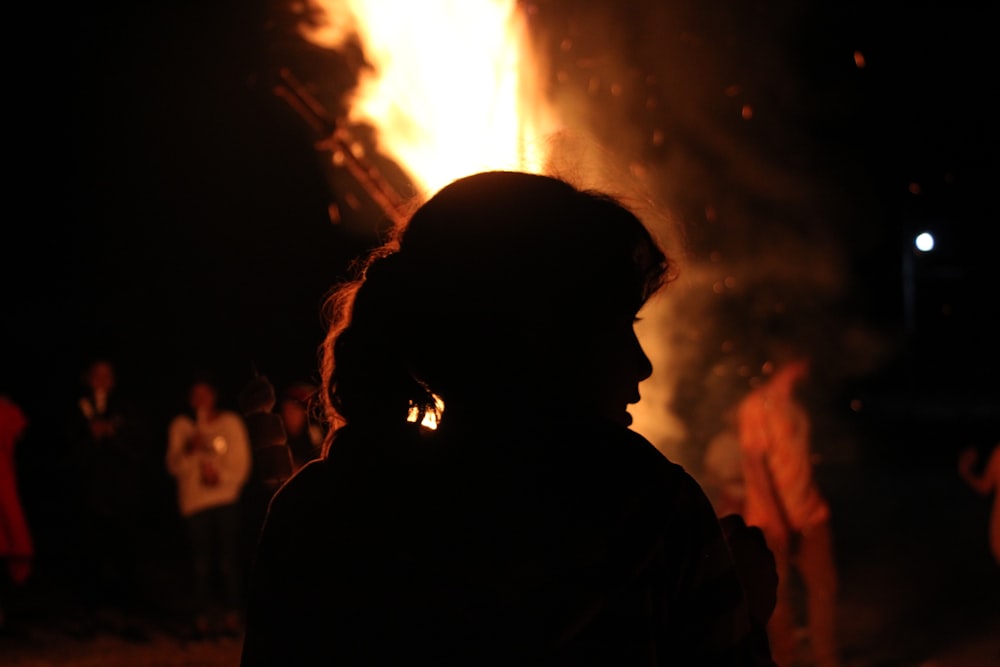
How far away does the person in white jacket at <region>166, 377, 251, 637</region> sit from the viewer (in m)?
→ 7.21

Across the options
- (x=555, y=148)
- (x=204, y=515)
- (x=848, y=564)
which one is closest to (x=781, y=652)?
(x=848, y=564)

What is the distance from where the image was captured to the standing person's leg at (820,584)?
587 centimetres

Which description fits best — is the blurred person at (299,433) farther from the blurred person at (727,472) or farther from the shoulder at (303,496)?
the shoulder at (303,496)

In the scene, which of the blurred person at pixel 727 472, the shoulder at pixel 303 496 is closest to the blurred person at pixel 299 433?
the blurred person at pixel 727 472

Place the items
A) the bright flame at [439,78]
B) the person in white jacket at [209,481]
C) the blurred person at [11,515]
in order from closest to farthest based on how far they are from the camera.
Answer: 1. the bright flame at [439,78]
2. the person in white jacket at [209,481]
3. the blurred person at [11,515]

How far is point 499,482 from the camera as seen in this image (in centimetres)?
115

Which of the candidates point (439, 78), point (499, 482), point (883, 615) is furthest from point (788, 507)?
point (499, 482)

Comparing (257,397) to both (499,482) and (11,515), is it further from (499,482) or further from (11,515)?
(11,515)

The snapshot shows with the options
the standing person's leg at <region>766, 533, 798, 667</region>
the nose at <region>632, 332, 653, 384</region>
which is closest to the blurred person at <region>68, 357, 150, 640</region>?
the standing person's leg at <region>766, 533, 798, 667</region>

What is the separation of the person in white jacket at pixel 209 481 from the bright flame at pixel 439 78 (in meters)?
2.65

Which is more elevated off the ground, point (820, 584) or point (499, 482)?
point (820, 584)

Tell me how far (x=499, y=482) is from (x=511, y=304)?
0.21 m

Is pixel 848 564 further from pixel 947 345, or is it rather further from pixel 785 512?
pixel 947 345

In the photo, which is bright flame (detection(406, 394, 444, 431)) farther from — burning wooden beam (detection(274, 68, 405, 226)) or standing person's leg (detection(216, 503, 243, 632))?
standing person's leg (detection(216, 503, 243, 632))
